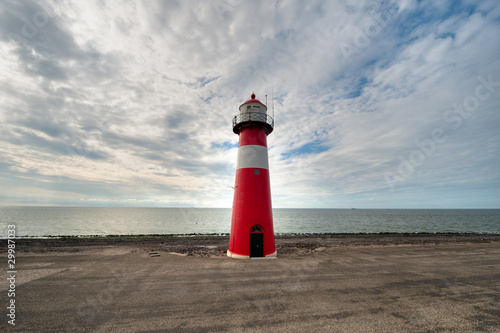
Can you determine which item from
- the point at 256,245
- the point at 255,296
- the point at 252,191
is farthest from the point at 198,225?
the point at 255,296

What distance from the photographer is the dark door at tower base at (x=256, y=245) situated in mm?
13016

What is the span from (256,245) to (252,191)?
10.9 ft

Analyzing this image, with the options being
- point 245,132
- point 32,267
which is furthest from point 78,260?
point 245,132

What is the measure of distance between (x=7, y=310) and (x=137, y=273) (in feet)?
13.3

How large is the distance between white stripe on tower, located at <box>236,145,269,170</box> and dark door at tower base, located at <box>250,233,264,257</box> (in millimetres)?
4288

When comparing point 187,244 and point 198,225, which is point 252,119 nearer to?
point 187,244

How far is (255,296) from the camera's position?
7309 millimetres

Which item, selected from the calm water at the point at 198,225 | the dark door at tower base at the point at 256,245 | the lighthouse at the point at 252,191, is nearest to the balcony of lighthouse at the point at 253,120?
the lighthouse at the point at 252,191

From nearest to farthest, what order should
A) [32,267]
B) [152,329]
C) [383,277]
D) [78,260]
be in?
[152,329], [383,277], [32,267], [78,260]

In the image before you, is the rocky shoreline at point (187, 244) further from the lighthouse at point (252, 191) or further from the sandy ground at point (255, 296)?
the sandy ground at point (255, 296)

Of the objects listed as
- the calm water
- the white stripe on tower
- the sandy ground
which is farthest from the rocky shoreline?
the calm water

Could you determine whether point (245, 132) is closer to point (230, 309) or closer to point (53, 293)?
point (230, 309)

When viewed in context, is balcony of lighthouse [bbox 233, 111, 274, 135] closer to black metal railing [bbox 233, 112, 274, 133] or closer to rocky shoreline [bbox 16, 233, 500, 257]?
black metal railing [bbox 233, 112, 274, 133]

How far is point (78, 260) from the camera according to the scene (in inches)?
473
